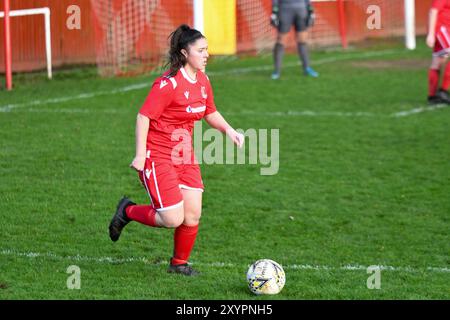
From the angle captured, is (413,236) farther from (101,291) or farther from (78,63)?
(78,63)

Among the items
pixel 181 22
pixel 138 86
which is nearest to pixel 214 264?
pixel 138 86

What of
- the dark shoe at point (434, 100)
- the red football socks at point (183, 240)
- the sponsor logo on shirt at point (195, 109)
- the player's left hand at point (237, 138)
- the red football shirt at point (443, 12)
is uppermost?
the red football shirt at point (443, 12)

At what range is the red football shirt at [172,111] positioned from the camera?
6.88 metres

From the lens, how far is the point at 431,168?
11203mm

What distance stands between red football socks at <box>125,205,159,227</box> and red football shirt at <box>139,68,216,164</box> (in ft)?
1.43

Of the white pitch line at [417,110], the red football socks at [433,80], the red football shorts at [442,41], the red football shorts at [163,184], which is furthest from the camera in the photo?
the red football socks at [433,80]

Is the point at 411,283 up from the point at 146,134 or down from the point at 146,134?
down

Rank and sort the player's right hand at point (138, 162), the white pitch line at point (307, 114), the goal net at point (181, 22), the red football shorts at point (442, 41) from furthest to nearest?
the goal net at point (181, 22) < the red football shorts at point (442, 41) < the white pitch line at point (307, 114) < the player's right hand at point (138, 162)

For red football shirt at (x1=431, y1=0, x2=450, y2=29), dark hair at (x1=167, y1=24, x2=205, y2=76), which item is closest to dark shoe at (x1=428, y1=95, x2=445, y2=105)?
red football shirt at (x1=431, y1=0, x2=450, y2=29)

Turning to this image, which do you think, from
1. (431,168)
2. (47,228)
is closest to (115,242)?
(47,228)

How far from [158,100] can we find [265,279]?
1.38 meters

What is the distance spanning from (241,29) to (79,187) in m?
12.4

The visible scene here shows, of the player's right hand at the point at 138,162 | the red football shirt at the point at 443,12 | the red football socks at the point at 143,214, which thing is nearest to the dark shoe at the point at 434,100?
the red football shirt at the point at 443,12

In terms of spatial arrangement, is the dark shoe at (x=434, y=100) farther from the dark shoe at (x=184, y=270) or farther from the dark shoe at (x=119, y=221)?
the dark shoe at (x=184, y=270)
